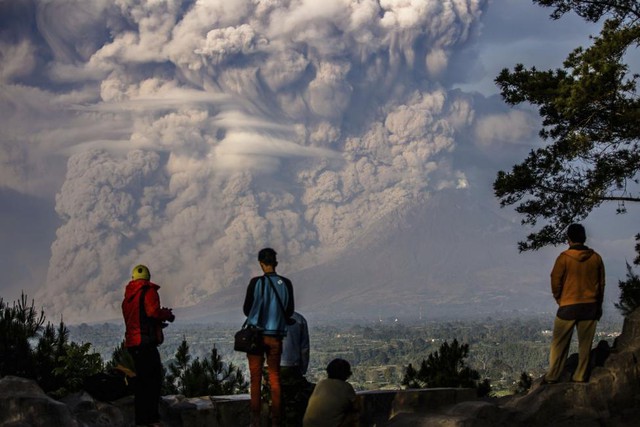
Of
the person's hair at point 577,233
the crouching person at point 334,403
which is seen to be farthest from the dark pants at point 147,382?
the person's hair at point 577,233

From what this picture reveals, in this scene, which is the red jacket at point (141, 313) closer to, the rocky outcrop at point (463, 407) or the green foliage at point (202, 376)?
the rocky outcrop at point (463, 407)

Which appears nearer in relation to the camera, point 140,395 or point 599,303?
point 140,395

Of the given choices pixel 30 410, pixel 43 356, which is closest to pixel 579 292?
pixel 30 410

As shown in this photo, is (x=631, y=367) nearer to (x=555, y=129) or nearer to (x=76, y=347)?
(x=555, y=129)

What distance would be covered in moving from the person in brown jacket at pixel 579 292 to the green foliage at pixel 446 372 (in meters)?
6.74

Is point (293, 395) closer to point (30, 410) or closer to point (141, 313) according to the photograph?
point (141, 313)

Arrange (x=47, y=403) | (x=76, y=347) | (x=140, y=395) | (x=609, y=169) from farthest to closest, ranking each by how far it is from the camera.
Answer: (x=609, y=169) → (x=76, y=347) → (x=140, y=395) → (x=47, y=403)

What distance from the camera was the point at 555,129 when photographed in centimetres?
1867

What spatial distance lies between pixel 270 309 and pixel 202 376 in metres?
11.0

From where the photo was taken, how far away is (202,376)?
2061 cm

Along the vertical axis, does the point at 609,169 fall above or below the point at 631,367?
above

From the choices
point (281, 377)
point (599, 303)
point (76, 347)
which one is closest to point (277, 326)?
point (281, 377)

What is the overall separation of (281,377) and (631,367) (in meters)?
4.62

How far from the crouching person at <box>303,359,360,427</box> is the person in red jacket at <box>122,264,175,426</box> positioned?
2.25 metres
